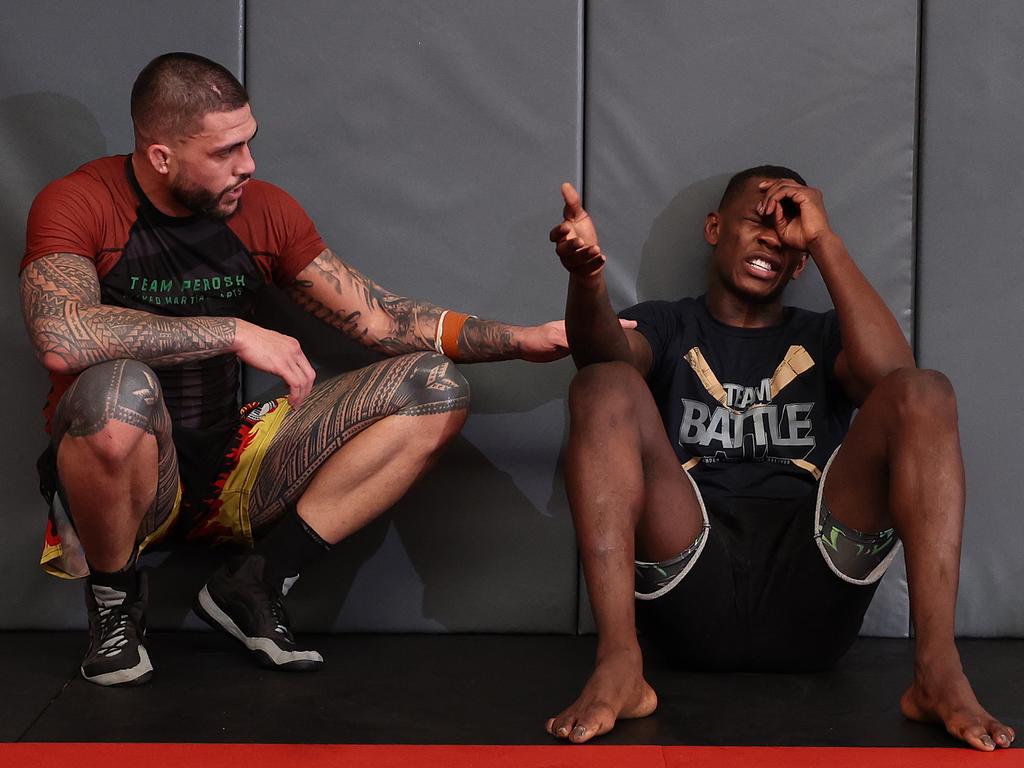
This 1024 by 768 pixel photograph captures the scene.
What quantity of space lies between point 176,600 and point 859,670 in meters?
1.39

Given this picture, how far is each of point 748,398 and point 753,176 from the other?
481mm

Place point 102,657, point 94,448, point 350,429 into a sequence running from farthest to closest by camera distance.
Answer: point 350,429 < point 102,657 < point 94,448

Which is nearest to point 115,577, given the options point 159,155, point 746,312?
point 159,155

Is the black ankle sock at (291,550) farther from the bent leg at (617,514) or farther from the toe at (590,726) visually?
the toe at (590,726)

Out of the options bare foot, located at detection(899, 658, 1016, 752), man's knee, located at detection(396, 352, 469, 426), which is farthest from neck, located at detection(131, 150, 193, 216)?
bare foot, located at detection(899, 658, 1016, 752)

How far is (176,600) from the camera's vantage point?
2410mm

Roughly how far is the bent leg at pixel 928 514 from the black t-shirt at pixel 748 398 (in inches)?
12.9

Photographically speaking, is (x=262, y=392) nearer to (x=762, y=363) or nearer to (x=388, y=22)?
(x=388, y=22)

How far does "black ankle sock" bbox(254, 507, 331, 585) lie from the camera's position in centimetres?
215

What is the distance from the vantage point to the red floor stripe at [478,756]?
1571 mm

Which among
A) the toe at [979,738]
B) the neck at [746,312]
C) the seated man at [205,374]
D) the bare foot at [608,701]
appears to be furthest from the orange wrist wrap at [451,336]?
the toe at [979,738]

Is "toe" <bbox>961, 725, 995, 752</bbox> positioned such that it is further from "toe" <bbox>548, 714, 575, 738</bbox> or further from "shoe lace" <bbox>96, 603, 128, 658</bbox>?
"shoe lace" <bbox>96, 603, 128, 658</bbox>

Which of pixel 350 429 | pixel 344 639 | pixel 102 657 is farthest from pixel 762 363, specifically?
pixel 102 657

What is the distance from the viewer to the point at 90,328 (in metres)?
1.93
